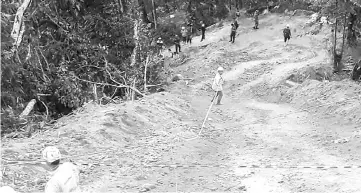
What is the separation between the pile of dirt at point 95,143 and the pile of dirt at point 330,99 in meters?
4.50

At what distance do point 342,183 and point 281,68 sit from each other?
51.3ft

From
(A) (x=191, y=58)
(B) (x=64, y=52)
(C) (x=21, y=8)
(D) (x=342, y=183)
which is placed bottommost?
(A) (x=191, y=58)

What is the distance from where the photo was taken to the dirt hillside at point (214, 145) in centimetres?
772

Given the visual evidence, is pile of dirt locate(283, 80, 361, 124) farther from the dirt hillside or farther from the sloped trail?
the sloped trail

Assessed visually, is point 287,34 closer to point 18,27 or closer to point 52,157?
point 18,27

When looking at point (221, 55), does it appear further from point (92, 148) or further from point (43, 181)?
point (43, 181)

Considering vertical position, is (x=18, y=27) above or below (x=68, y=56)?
above

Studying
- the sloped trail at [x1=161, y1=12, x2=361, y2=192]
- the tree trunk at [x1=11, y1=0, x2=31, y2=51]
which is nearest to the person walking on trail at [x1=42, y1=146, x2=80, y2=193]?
the sloped trail at [x1=161, y1=12, x2=361, y2=192]

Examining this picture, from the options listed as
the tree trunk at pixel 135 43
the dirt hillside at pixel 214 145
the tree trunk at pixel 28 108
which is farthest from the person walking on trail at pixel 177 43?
the tree trunk at pixel 28 108

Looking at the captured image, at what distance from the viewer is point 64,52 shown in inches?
547

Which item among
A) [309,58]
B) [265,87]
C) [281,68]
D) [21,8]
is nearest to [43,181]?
[21,8]

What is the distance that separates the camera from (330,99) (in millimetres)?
14227

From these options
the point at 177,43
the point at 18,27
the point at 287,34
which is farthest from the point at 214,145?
the point at 177,43

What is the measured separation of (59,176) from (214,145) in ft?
23.0
